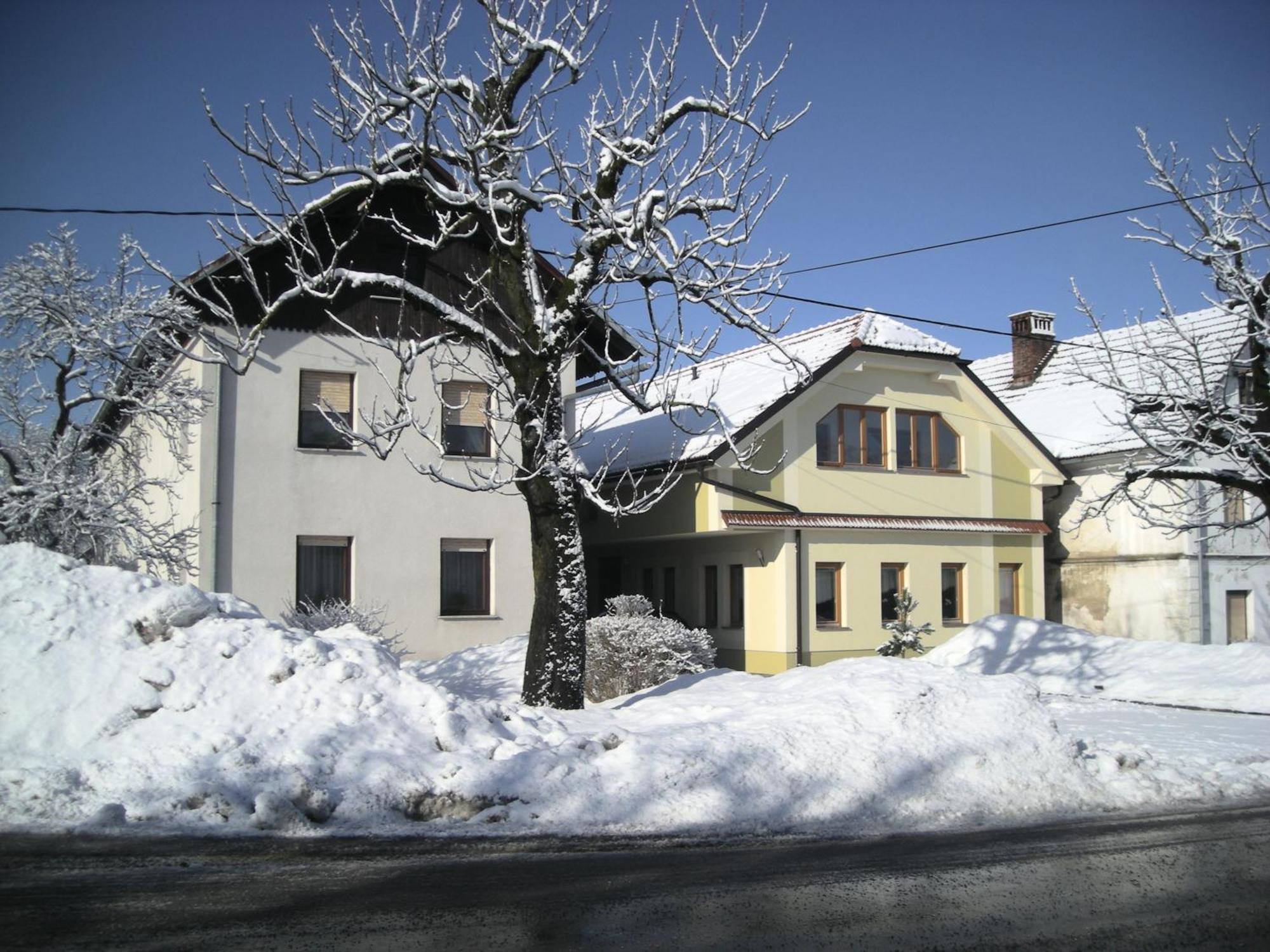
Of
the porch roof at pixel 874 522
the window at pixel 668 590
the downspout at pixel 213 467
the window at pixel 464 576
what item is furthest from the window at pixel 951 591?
the downspout at pixel 213 467

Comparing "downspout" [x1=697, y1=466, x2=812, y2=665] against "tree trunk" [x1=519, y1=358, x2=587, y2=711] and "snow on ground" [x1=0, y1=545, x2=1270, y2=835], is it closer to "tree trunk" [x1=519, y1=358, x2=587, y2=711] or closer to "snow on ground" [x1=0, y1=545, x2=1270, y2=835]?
"tree trunk" [x1=519, y1=358, x2=587, y2=711]

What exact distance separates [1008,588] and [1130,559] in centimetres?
322

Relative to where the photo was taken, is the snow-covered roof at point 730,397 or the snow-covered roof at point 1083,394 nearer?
the snow-covered roof at point 730,397

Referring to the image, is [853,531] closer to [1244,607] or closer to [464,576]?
[464,576]

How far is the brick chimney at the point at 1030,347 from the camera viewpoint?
3478 cm

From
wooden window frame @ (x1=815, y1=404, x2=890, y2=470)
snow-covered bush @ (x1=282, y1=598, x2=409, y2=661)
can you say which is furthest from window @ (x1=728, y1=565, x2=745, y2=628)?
snow-covered bush @ (x1=282, y1=598, x2=409, y2=661)

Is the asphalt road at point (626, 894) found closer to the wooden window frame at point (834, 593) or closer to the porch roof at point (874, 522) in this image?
the porch roof at point (874, 522)

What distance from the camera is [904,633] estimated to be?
2361cm

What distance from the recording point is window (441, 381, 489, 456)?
70.4 feet

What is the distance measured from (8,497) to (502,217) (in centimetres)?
934

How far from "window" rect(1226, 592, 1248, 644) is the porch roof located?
16.2 ft

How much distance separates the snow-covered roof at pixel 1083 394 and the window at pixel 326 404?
15837 mm

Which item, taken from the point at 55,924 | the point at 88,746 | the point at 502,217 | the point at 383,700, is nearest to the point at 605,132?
the point at 502,217

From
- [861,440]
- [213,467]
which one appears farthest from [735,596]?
[213,467]
